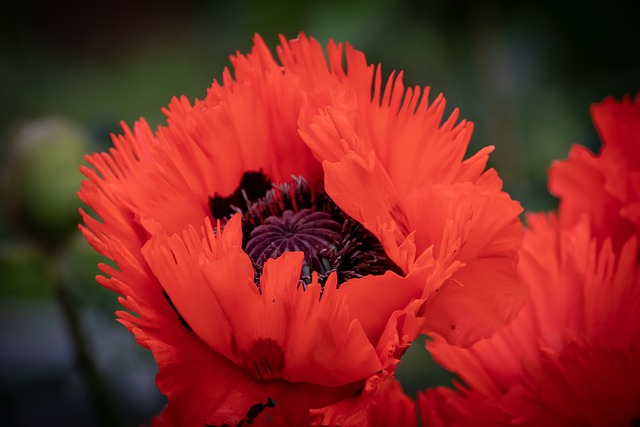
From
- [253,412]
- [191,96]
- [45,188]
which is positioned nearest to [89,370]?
[45,188]

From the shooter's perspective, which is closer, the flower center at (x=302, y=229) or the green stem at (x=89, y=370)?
the flower center at (x=302, y=229)

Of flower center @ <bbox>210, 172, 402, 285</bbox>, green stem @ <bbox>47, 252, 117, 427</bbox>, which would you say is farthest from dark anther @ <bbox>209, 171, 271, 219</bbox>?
green stem @ <bbox>47, 252, 117, 427</bbox>

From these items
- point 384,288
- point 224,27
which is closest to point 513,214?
point 384,288

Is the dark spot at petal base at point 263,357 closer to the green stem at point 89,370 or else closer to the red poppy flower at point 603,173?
the red poppy flower at point 603,173

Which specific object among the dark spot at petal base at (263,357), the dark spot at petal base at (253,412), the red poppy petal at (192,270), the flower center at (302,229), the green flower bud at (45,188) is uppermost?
the green flower bud at (45,188)

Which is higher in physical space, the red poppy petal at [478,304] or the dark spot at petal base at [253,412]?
the red poppy petal at [478,304]

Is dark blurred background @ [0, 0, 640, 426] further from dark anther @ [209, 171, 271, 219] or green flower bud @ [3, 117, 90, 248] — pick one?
dark anther @ [209, 171, 271, 219]

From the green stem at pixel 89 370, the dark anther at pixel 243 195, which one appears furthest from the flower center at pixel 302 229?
the green stem at pixel 89 370

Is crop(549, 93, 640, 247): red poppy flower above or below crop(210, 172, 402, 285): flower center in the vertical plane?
above

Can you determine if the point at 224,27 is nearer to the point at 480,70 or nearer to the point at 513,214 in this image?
the point at 480,70

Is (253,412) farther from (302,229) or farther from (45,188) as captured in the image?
(45,188)
